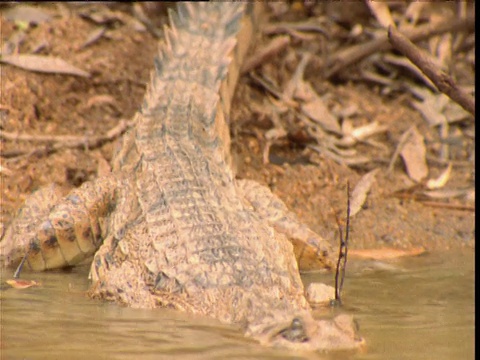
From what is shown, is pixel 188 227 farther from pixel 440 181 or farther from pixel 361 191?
pixel 440 181

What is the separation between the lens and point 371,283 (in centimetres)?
455

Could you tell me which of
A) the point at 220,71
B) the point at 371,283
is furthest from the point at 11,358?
the point at 220,71

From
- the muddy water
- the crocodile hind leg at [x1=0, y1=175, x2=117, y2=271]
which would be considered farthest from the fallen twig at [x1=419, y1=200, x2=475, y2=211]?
the crocodile hind leg at [x1=0, y1=175, x2=117, y2=271]

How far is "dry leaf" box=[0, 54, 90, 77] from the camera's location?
260 inches

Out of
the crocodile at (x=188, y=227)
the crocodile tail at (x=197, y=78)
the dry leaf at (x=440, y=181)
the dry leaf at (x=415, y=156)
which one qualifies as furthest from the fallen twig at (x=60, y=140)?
the dry leaf at (x=440, y=181)

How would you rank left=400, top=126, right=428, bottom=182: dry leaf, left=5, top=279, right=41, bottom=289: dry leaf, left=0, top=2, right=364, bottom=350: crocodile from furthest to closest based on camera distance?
left=400, top=126, right=428, bottom=182: dry leaf, left=5, top=279, right=41, bottom=289: dry leaf, left=0, top=2, right=364, bottom=350: crocodile

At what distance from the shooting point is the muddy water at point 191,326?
2.99 meters

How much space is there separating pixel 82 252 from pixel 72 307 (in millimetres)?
934

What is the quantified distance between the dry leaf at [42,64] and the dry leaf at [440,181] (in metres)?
3.17

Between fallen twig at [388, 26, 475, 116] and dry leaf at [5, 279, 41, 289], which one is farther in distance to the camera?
dry leaf at [5, 279, 41, 289]

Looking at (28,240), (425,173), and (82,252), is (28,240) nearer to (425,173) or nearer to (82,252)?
(82,252)

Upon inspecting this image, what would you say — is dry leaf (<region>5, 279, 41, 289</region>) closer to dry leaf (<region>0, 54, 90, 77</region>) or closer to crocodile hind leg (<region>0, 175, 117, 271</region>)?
crocodile hind leg (<region>0, 175, 117, 271</region>)

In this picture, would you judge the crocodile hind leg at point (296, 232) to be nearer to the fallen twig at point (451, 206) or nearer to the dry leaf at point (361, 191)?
the dry leaf at point (361, 191)

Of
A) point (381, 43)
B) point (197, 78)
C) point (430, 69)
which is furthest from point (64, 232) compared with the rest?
point (381, 43)
